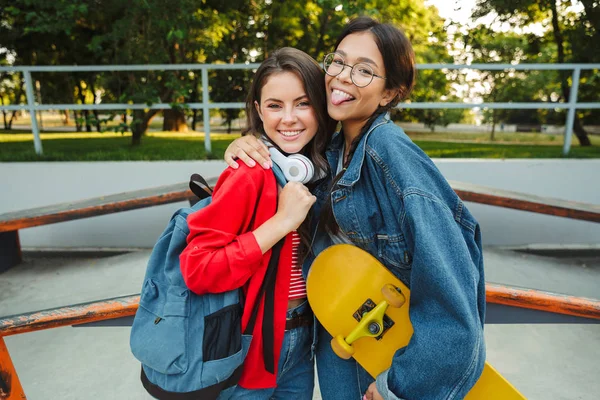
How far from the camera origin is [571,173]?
5.05 metres

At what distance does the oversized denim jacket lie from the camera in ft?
3.12

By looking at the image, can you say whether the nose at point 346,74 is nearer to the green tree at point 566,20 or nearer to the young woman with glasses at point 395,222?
the young woman with glasses at point 395,222

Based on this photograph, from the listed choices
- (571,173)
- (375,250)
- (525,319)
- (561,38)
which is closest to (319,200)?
(375,250)

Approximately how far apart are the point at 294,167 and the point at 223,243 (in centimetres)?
30

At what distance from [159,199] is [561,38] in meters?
8.24

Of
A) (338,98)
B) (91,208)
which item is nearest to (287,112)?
(338,98)

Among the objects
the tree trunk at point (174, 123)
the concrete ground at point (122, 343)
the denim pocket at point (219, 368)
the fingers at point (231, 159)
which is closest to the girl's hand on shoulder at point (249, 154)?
the fingers at point (231, 159)

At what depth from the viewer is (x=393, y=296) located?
1.08 m

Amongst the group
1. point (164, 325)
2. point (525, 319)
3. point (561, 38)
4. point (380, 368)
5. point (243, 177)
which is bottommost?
point (525, 319)

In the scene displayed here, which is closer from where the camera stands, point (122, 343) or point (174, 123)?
point (122, 343)

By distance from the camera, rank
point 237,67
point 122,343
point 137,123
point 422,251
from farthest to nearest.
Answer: point 137,123 → point 237,67 → point 122,343 → point 422,251

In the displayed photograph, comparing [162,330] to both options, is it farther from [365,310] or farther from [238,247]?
[365,310]

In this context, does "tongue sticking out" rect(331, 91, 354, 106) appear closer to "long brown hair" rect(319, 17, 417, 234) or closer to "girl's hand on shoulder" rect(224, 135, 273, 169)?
"long brown hair" rect(319, 17, 417, 234)

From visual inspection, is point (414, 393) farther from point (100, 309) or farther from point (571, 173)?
point (571, 173)
